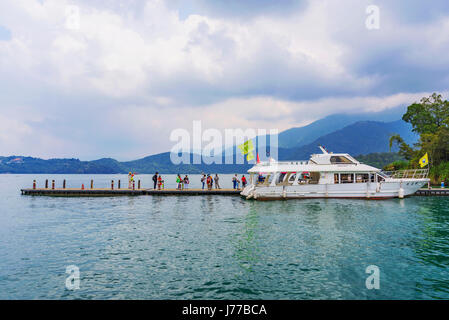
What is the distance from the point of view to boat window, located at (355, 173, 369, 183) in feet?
108

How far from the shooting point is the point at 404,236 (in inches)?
613

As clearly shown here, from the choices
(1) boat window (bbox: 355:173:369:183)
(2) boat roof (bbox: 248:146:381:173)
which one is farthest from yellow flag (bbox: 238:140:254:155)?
(1) boat window (bbox: 355:173:369:183)

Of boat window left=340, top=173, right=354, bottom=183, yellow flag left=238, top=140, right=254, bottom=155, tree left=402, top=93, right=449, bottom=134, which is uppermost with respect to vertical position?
tree left=402, top=93, right=449, bottom=134

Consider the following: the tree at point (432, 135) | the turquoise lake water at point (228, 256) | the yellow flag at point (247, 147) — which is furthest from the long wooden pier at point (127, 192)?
the tree at point (432, 135)

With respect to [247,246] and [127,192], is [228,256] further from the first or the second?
[127,192]

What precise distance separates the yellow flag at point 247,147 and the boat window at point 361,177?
13.2 m

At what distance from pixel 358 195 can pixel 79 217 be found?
29946mm

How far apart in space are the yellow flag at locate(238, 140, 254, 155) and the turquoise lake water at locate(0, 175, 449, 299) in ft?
46.2

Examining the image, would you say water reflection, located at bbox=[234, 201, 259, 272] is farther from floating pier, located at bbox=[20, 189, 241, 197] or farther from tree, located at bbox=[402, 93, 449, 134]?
tree, located at bbox=[402, 93, 449, 134]

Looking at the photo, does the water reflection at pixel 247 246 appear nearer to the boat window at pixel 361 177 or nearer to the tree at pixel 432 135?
the boat window at pixel 361 177

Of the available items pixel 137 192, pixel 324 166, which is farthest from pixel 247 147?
pixel 137 192

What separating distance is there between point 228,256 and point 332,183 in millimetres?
24282

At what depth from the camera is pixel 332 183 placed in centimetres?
3284
